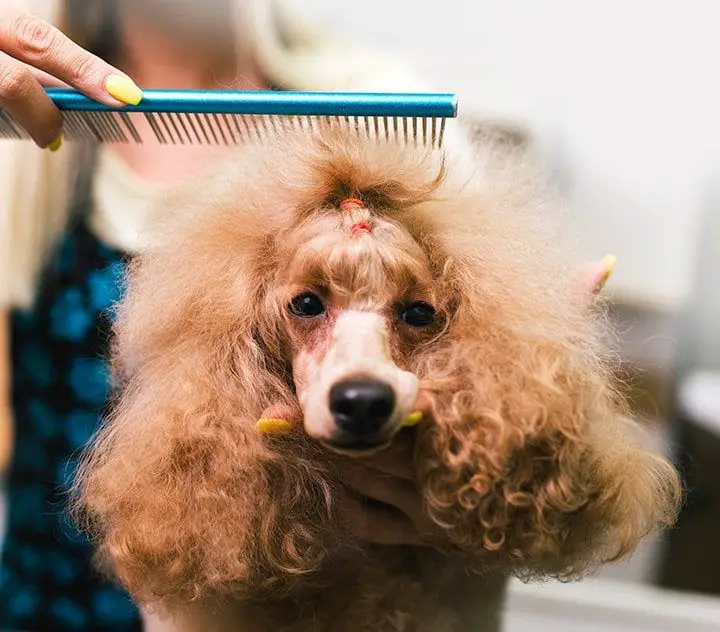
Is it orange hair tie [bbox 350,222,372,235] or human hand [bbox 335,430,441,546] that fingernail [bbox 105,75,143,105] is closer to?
orange hair tie [bbox 350,222,372,235]

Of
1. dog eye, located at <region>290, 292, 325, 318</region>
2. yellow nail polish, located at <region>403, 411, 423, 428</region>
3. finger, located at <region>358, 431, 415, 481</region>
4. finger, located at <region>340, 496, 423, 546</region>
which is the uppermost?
dog eye, located at <region>290, 292, 325, 318</region>

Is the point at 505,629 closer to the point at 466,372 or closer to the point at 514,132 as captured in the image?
the point at 466,372

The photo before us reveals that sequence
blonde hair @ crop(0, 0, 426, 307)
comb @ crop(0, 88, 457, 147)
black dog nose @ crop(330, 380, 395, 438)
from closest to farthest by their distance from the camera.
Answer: black dog nose @ crop(330, 380, 395, 438), comb @ crop(0, 88, 457, 147), blonde hair @ crop(0, 0, 426, 307)

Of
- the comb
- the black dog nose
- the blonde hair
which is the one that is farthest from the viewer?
the blonde hair

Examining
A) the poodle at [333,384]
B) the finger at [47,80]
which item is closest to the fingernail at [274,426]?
the poodle at [333,384]

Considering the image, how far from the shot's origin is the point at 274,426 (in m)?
0.51

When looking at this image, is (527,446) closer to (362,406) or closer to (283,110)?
(362,406)

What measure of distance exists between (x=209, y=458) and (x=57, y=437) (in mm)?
578

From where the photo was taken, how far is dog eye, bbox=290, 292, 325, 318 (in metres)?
0.52

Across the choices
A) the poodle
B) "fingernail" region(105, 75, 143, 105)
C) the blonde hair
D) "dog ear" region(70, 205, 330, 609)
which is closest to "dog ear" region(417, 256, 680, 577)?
the poodle

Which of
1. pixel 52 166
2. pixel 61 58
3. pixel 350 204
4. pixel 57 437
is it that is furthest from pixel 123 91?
pixel 57 437

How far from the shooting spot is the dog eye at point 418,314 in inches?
20.7

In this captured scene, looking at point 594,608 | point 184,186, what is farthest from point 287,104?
point 594,608

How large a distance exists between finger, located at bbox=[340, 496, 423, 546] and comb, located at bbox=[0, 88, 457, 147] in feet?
0.97
